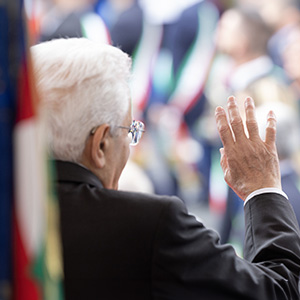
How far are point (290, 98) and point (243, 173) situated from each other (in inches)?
128

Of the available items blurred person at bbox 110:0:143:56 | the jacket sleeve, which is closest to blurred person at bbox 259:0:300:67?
blurred person at bbox 110:0:143:56

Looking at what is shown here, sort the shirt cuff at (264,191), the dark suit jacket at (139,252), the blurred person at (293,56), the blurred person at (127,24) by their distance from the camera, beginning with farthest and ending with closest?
the blurred person at (127,24), the blurred person at (293,56), the shirt cuff at (264,191), the dark suit jacket at (139,252)

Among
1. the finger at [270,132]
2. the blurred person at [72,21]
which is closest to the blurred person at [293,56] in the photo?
the blurred person at [72,21]

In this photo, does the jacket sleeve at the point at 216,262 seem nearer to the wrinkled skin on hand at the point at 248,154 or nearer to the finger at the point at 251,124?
the wrinkled skin on hand at the point at 248,154

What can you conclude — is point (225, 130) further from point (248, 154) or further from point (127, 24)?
point (127, 24)

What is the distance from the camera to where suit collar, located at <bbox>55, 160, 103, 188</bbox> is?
153cm

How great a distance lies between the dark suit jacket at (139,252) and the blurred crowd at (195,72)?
11.2 feet


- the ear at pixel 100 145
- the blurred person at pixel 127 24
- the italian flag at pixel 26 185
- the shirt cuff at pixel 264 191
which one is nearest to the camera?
the italian flag at pixel 26 185

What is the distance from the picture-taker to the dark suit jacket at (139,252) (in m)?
1.43

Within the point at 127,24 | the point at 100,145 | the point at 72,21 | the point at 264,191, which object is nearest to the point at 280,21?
the point at 127,24

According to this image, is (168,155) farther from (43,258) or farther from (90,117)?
(43,258)

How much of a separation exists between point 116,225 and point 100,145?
0.73ft

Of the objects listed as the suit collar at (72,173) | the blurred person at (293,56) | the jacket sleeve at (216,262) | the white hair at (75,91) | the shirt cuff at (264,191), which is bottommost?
the jacket sleeve at (216,262)

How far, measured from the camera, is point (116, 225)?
146cm
